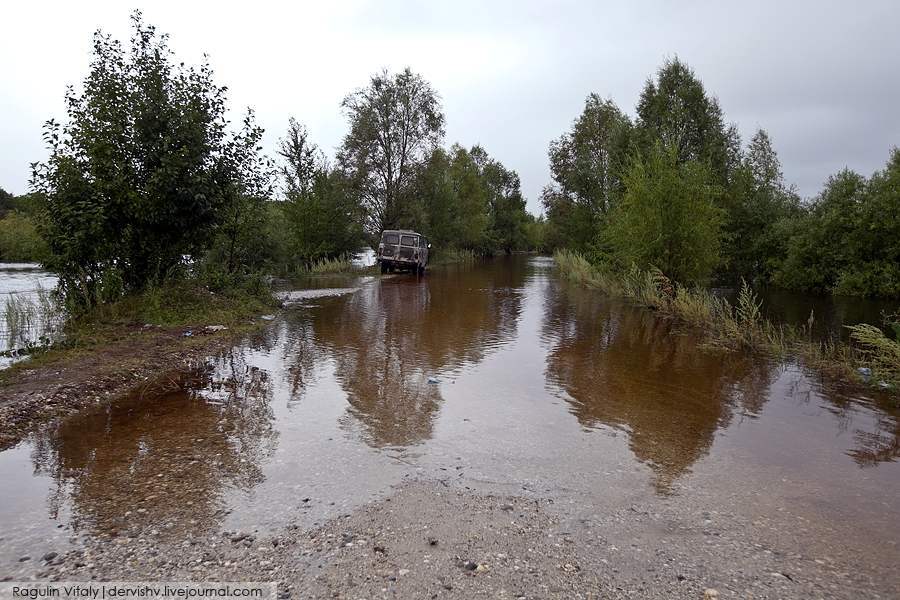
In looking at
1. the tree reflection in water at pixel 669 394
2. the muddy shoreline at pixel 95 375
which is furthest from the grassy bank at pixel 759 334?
the muddy shoreline at pixel 95 375

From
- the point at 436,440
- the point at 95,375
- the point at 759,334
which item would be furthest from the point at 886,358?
the point at 95,375

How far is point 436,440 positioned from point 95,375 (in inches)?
208

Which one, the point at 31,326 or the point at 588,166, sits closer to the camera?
the point at 31,326

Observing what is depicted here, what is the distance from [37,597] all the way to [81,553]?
0.46 m

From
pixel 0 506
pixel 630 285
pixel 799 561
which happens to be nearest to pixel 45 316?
pixel 0 506

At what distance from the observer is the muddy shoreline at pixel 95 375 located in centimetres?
637

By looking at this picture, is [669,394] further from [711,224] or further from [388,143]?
[388,143]

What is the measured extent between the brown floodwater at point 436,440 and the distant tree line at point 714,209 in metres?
8.17

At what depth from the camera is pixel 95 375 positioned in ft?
25.5

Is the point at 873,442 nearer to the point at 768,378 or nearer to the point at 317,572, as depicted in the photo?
the point at 768,378

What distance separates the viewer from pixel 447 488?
16.2 feet

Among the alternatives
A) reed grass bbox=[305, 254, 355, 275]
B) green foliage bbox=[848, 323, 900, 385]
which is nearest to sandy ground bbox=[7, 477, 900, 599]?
green foliage bbox=[848, 323, 900, 385]

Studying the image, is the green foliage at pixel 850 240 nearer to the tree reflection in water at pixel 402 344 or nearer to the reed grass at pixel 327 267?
the tree reflection in water at pixel 402 344

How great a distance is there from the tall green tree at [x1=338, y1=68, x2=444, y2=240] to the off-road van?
813 centimetres
